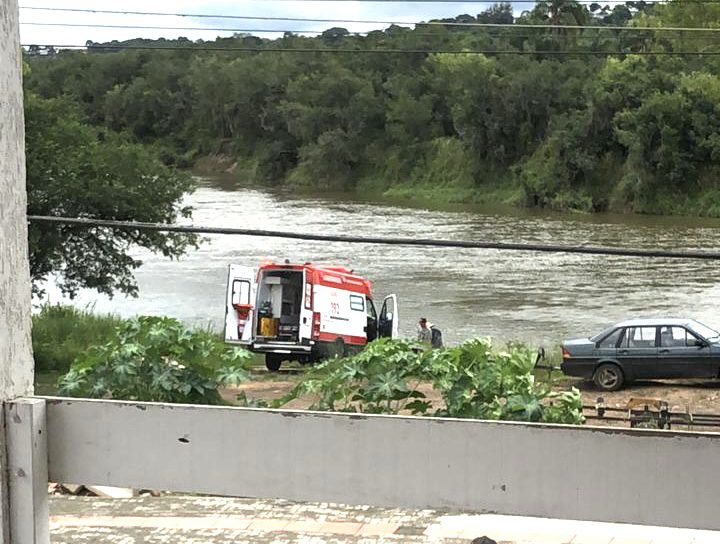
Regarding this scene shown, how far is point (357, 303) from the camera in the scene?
62.5 ft

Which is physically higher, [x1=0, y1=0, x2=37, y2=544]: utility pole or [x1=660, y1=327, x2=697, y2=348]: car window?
[x1=0, y1=0, x2=37, y2=544]: utility pole

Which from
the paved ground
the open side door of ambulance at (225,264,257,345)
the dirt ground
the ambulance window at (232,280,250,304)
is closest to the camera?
the paved ground

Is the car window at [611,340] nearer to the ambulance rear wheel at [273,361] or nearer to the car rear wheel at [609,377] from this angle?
the car rear wheel at [609,377]

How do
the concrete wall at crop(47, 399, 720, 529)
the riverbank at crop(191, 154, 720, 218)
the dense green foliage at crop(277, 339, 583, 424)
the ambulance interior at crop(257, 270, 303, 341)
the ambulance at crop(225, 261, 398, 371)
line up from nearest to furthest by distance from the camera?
1. the concrete wall at crop(47, 399, 720, 529)
2. the dense green foliage at crop(277, 339, 583, 424)
3. the ambulance at crop(225, 261, 398, 371)
4. the ambulance interior at crop(257, 270, 303, 341)
5. the riverbank at crop(191, 154, 720, 218)

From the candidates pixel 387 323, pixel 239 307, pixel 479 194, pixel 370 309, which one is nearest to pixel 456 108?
pixel 479 194

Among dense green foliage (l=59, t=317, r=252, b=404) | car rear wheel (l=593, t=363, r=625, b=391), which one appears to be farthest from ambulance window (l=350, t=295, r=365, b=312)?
dense green foliage (l=59, t=317, r=252, b=404)

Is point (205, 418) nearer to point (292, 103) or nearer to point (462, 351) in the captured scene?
point (462, 351)

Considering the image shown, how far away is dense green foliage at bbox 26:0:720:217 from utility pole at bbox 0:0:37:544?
27568mm

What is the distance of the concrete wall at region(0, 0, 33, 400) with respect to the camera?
6.74 feet

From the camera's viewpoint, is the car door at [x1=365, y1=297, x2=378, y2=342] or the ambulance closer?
the ambulance

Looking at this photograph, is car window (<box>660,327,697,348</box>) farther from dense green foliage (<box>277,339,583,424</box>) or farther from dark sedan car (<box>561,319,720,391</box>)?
dense green foliage (<box>277,339,583,424</box>)

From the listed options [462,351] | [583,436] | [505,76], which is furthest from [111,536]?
[505,76]

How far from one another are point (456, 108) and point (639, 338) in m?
32.1

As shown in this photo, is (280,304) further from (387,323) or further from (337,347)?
(387,323)
